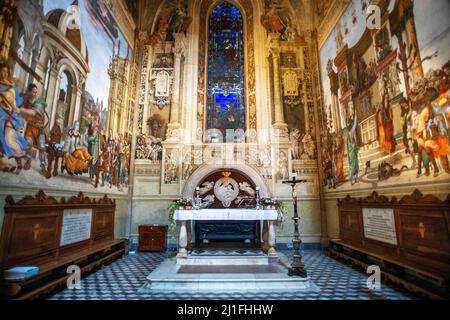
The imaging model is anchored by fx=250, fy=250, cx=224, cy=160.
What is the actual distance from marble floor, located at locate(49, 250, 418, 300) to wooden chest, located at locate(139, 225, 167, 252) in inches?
79.6

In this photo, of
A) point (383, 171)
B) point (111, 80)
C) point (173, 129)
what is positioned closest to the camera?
point (383, 171)

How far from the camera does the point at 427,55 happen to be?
4461mm

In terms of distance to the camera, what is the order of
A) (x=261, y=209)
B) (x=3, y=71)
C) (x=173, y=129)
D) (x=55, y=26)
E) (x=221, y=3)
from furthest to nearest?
(x=221, y=3) < (x=173, y=129) < (x=261, y=209) < (x=55, y=26) < (x=3, y=71)

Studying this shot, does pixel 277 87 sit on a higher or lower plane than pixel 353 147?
higher

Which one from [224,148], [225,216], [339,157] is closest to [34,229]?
[225,216]

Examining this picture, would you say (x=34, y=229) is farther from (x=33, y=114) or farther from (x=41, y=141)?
(x=33, y=114)

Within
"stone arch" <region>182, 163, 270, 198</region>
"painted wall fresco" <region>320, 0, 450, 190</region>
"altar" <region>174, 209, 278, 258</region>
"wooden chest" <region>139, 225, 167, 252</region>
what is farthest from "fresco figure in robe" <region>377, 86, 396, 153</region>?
"wooden chest" <region>139, 225, 167, 252</region>

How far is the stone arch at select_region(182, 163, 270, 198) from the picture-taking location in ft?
30.0

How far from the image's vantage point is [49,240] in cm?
500

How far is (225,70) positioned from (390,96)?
699 cm

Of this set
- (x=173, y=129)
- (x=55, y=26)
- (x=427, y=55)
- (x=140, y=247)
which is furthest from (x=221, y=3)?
(x=140, y=247)

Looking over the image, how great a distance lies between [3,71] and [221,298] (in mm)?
5076
